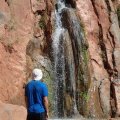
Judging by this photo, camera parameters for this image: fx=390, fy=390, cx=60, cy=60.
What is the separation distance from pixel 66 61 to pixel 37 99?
9.26m

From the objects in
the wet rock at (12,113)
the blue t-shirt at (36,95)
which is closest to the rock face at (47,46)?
the wet rock at (12,113)

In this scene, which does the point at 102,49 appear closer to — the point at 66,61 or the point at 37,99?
the point at 66,61

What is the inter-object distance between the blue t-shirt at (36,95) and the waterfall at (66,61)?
825 centimetres

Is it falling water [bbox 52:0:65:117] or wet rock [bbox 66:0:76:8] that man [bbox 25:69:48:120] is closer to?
falling water [bbox 52:0:65:117]

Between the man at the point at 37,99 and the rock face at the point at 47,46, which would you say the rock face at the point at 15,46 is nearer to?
the rock face at the point at 47,46

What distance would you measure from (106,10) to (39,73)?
1279cm

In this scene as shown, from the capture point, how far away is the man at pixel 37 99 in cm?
733

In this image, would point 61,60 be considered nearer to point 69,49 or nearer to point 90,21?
point 69,49

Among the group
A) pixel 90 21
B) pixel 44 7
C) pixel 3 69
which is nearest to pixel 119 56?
pixel 90 21

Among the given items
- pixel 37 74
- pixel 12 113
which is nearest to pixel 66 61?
pixel 12 113

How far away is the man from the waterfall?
8235 mm

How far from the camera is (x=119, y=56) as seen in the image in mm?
18109

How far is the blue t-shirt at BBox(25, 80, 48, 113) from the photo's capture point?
24.1ft

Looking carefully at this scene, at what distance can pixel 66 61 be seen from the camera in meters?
16.6
